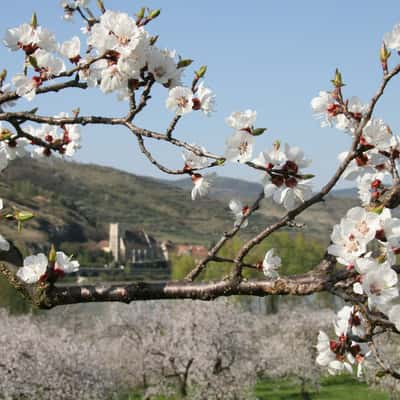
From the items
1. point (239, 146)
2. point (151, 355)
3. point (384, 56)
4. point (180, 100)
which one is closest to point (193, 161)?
point (180, 100)

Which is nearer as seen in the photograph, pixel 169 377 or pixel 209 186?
pixel 209 186

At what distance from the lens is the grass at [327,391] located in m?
36.6

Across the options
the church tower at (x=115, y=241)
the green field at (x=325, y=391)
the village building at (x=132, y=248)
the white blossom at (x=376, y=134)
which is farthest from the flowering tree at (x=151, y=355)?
the village building at (x=132, y=248)

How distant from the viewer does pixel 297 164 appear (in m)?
2.68

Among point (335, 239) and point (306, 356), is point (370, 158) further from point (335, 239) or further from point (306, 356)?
point (306, 356)

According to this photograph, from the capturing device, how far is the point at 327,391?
38969 mm

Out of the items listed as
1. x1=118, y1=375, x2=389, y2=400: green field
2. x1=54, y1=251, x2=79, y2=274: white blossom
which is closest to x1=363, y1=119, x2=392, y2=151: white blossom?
x1=54, y1=251, x2=79, y2=274: white blossom

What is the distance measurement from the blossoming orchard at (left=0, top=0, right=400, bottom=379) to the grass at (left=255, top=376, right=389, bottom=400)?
33.4 metres

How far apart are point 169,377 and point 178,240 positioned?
159m

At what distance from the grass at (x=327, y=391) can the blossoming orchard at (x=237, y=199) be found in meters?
33.4

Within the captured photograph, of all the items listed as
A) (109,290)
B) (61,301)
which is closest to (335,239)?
(109,290)

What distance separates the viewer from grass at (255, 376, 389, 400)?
3662 centimetres

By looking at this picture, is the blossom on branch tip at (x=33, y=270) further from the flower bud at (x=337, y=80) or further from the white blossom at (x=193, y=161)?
the flower bud at (x=337, y=80)

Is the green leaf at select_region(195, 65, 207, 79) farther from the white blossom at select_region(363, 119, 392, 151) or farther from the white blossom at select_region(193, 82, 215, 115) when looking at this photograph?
the white blossom at select_region(363, 119, 392, 151)
